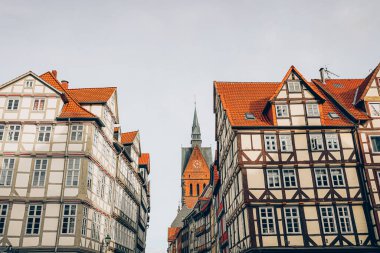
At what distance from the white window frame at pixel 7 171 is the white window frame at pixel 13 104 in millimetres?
3708

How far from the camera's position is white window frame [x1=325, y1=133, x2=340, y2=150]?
2600 cm

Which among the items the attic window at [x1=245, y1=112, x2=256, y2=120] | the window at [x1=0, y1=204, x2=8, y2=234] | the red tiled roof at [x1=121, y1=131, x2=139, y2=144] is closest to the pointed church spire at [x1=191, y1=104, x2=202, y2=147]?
the red tiled roof at [x1=121, y1=131, x2=139, y2=144]

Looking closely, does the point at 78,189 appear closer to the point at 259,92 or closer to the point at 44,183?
the point at 44,183

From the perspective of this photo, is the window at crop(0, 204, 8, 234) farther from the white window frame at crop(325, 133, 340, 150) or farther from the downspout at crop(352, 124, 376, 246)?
the downspout at crop(352, 124, 376, 246)

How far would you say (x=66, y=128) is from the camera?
25578 mm

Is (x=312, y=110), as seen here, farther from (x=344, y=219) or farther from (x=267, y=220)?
(x=267, y=220)

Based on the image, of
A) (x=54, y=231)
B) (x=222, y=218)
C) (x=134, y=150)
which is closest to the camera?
(x=54, y=231)

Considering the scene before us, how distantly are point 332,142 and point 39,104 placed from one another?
21.0 m

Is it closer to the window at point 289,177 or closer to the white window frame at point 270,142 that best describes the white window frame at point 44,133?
the white window frame at point 270,142

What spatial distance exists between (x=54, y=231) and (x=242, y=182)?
1235 centimetres

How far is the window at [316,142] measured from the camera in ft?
84.9

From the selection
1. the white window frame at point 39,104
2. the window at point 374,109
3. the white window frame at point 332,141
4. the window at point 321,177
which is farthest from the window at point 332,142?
the white window frame at point 39,104

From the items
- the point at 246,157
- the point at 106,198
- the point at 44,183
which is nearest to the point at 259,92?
the point at 246,157

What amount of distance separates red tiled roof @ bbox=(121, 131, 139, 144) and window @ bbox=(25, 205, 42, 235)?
14471 mm
